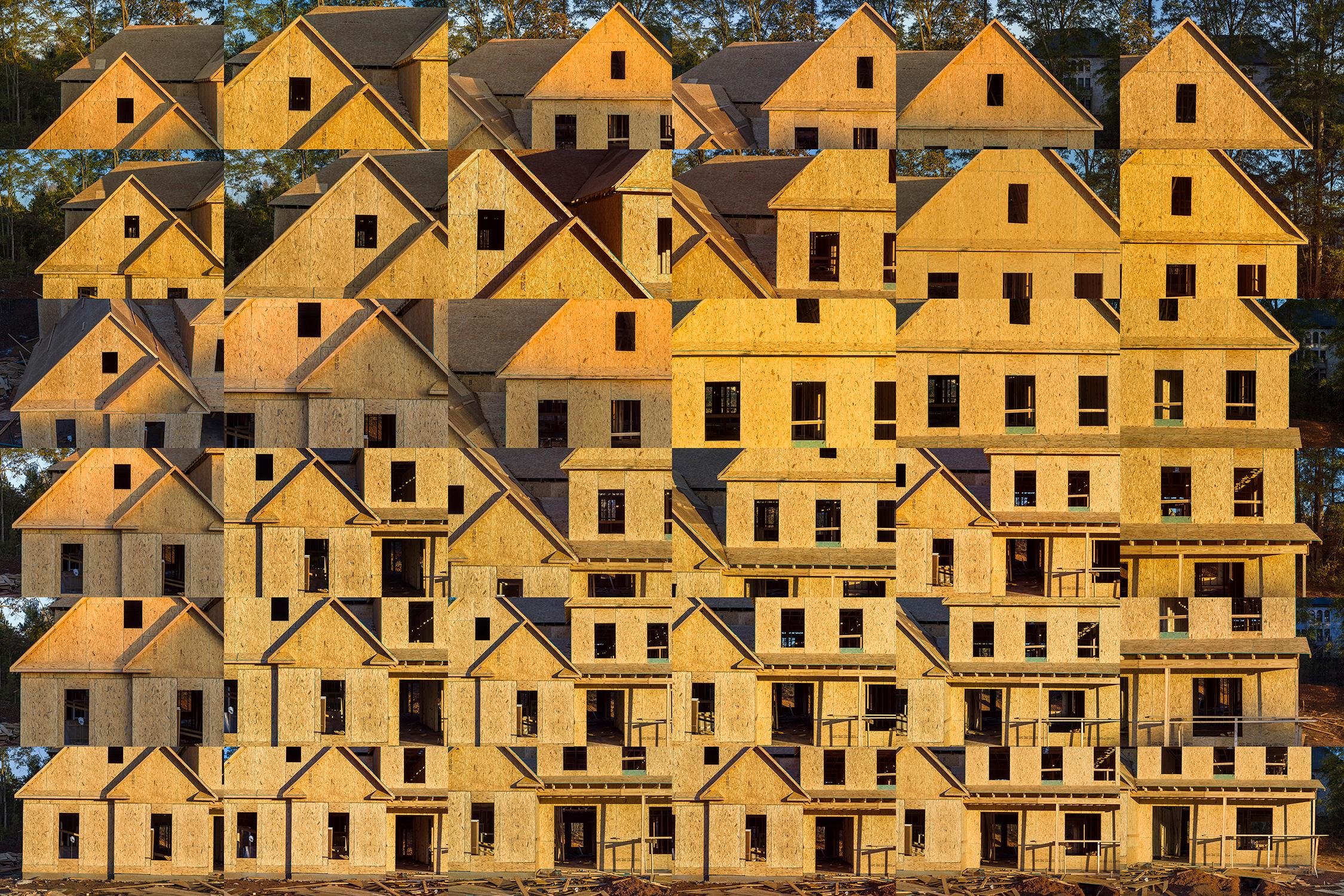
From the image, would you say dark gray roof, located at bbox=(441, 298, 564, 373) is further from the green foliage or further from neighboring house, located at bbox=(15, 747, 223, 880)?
neighboring house, located at bbox=(15, 747, 223, 880)

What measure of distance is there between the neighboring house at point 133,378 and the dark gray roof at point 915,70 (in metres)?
8.05

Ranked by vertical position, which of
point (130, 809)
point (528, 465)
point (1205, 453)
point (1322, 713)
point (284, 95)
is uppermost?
point (284, 95)

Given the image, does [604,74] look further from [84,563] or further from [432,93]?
[84,563]

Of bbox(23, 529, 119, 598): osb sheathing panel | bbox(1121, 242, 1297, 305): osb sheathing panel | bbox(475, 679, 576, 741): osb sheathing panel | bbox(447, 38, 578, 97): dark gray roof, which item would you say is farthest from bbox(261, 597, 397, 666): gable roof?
bbox(1121, 242, 1297, 305): osb sheathing panel

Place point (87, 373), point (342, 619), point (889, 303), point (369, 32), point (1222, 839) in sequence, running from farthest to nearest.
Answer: point (1222, 839) < point (87, 373) < point (342, 619) < point (369, 32) < point (889, 303)

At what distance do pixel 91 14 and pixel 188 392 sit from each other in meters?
4.72

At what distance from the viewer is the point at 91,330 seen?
58.1 feet

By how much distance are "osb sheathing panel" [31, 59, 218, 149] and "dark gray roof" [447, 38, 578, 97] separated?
3158mm

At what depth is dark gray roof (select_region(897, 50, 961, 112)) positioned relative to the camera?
56.5ft

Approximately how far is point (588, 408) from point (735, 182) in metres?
2.96

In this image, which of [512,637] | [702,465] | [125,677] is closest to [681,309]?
[702,465]

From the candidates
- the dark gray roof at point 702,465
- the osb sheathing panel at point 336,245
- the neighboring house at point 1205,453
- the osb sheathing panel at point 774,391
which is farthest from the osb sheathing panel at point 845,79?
the osb sheathing panel at point 336,245

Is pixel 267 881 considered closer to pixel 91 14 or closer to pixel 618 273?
pixel 618 273

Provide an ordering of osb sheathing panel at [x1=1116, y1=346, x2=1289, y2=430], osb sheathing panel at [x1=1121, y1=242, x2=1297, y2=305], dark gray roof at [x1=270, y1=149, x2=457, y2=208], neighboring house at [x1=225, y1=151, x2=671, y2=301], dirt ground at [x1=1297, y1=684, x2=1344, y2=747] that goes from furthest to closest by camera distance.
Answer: dirt ground at [x1=1297, y1=684, x2=1344, y2=747]
osb sheathing panel at [x1=1116, y1=346, x2=1289, y2=430]
osb sheathing panel at [x1=1121, y1=242, x2=1297, y2=305]
dark gray roof at [x1=270, y1=149, x2=457, y2=208]
neighboring house at [x1=225, y1=151, x2=671, y2=301]
